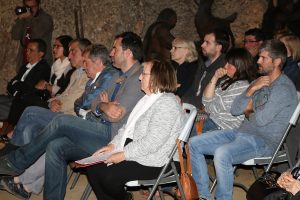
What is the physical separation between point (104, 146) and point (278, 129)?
4.52 feet

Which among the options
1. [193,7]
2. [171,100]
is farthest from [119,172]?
[193,7]

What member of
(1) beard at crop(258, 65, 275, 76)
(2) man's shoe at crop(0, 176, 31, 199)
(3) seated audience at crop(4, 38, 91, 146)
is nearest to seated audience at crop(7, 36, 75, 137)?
(3) seated audience at crop(4, 38, 91, 146)

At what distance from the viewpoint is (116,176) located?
3.56 meters

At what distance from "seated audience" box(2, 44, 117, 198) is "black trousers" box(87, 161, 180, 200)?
104cm

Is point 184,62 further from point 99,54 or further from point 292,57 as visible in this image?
point 292,57

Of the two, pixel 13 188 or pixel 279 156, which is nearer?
pixel 279 156

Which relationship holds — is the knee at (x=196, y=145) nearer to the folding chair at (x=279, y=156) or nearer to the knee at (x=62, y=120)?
the folding chair at (x=279, y=156)

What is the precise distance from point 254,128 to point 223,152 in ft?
1.12

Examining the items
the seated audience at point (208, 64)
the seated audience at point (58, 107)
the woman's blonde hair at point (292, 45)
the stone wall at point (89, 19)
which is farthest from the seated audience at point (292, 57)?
the stone wall at point (89, 19)

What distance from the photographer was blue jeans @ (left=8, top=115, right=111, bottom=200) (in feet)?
13.4

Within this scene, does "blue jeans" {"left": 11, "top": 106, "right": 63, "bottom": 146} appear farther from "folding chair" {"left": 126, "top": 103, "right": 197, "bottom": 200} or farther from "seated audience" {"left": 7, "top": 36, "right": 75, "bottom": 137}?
"folding chair" {"left": 126, "top": 103, "right": 197, "bottom": 200}

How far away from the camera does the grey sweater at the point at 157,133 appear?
3.60 meters

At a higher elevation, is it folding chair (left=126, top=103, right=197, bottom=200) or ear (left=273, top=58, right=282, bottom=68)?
ear (left=273, top=58, right=282, bottom=68)

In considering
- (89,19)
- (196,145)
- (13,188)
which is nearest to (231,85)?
(196,145)
